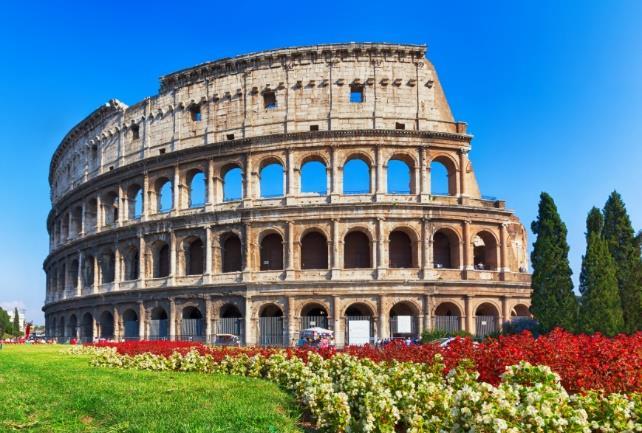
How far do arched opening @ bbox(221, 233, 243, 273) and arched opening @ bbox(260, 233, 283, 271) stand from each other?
150cm

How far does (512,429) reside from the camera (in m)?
5.48

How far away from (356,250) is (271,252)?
191 inches

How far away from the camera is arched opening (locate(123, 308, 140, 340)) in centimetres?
3578

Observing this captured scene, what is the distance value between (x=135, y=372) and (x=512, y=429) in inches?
480

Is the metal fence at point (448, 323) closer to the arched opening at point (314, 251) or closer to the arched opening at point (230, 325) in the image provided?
the arched opening at point (314, 251)

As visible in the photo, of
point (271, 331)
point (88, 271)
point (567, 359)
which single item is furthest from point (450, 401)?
point (88, 271)

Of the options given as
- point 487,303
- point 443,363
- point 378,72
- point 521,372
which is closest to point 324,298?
point 487,303

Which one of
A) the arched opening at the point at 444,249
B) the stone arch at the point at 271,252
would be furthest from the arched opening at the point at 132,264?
the arched opening at the point at 444,249

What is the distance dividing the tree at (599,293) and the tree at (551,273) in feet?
3.97

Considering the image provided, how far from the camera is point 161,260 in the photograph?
3706cm

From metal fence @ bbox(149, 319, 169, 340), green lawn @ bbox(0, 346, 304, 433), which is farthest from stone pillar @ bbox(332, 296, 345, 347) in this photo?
green lawn @ bbox(0, 346, 304, 433)

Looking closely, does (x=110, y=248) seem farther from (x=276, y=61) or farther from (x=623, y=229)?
(x=623, y=229)

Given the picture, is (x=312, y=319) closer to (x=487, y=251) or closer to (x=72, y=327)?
(x=487, y=251)

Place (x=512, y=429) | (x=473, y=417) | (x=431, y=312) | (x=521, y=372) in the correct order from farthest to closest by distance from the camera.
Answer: (x=431, y=312), (x=521, y=372), (x=473, y=417), (x=512, y=429)
